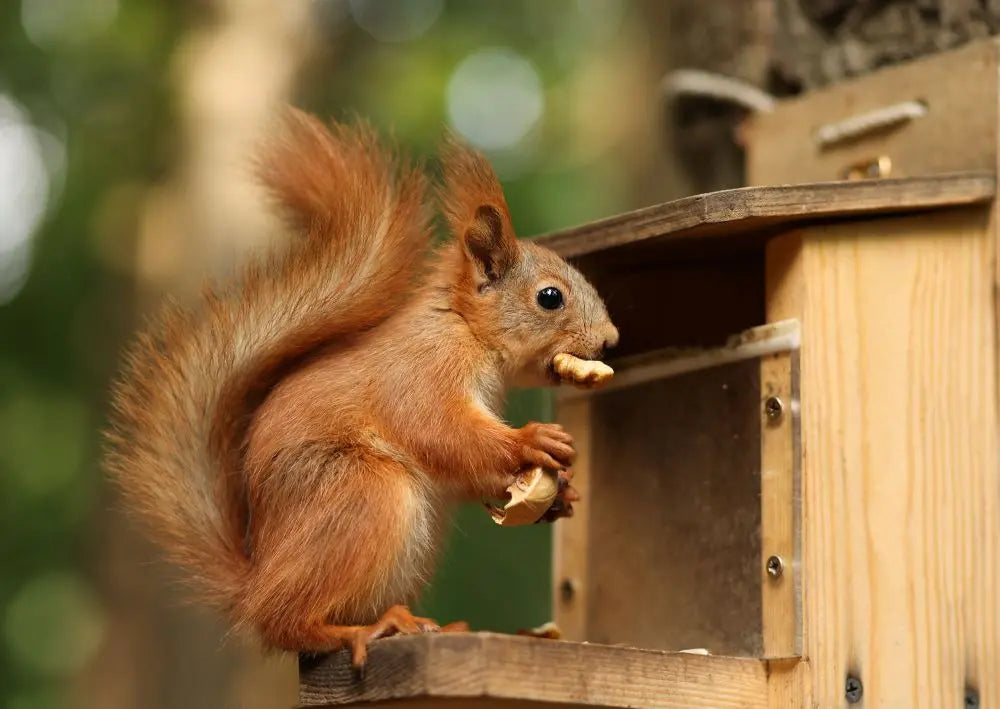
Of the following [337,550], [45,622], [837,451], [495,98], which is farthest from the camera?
[45,622]

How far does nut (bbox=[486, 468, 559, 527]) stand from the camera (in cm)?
188

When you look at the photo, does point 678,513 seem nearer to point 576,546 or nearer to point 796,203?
point 576,546

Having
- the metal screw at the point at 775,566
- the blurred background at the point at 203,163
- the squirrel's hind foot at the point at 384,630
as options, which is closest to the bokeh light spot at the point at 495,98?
the blurred background at the point at 203,163

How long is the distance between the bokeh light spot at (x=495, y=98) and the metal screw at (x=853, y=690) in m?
3.92

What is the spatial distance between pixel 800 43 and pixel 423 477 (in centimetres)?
152

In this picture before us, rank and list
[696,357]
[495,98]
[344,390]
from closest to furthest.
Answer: [344,390], [696,357], [495,98]

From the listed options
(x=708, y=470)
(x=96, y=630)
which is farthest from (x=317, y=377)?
(x=96, y=630)

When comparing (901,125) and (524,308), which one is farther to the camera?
(901,125)

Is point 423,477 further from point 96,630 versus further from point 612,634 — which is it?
point 96,630

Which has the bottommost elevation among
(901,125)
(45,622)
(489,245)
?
(45,622)

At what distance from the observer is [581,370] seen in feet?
6.75

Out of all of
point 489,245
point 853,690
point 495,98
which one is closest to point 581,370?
point 489,245

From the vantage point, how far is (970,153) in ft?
7.46

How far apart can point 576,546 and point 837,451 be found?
70 centimetres
